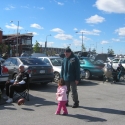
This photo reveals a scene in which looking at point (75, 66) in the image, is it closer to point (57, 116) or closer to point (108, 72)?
point (57, 116)

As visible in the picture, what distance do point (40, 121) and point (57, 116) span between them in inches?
24.3

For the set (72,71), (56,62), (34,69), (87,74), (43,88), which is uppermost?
(56,62)

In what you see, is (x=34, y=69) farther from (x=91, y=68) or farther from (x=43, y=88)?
(x=91, y=68)

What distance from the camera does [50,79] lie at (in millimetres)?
11281

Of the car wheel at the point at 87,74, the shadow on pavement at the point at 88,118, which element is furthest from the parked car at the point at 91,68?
the shadow on pavement at the point at 88,118

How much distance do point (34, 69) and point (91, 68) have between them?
18.1 ft

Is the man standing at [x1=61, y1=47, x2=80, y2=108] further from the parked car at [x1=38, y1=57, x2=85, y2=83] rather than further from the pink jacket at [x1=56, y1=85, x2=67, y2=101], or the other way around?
the parked car at [x1=38, y1=57, x2=85, y2=83]

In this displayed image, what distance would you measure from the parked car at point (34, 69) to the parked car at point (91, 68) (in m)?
4.44

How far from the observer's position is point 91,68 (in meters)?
14.9

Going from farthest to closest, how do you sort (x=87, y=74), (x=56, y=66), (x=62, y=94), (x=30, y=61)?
(x=87, y=74)
(x=56, y=66)
(x=30, y=61)
(x=62, y=94)

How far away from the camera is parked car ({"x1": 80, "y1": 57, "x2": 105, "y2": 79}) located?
14760mm

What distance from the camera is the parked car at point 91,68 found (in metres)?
14.8

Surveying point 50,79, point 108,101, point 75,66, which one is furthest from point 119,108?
point 50,79

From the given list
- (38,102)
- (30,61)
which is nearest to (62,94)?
(38,102)
